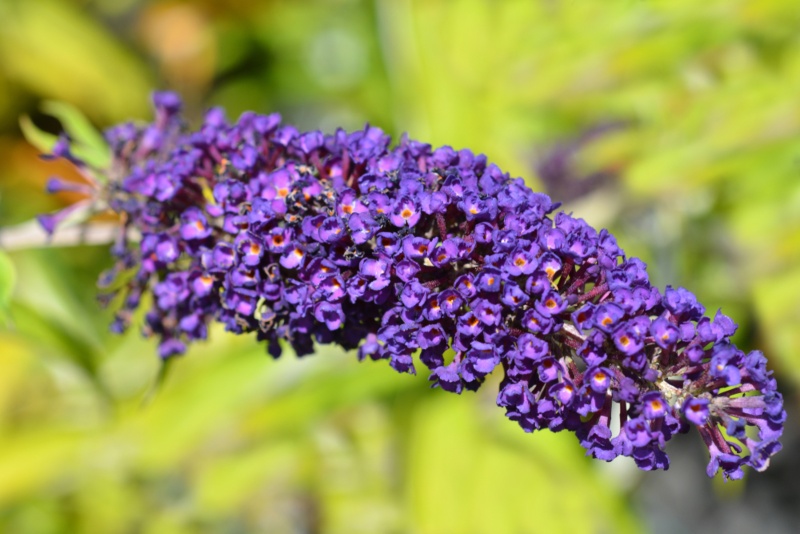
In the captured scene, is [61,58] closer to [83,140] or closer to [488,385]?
[83,140]

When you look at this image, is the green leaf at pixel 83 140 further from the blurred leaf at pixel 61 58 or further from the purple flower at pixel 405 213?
the blurred leaf at pixel 61 58

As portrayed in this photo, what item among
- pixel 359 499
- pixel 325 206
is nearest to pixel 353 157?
pixel 325 206

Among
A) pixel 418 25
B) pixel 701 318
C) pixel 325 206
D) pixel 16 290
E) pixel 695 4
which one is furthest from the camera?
pixel 418 25

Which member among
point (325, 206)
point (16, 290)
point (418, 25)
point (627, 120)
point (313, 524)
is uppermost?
point (418, 25)

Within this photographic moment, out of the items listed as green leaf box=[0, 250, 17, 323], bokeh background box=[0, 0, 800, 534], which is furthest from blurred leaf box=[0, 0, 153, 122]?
green leaf box=[0, 250, 17, 323]

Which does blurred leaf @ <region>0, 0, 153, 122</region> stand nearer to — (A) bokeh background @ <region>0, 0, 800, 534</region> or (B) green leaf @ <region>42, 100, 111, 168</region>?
(A) bokeh background @ <region>0, 0, 800, 534</region>

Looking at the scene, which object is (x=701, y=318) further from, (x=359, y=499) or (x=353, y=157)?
(x=359, y=499)

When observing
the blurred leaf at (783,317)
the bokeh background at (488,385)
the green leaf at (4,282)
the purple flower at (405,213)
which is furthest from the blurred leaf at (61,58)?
the blurred leaf at (783,317)

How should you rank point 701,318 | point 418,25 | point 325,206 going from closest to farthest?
point 701,318 < point 325,206 < point 418,25
